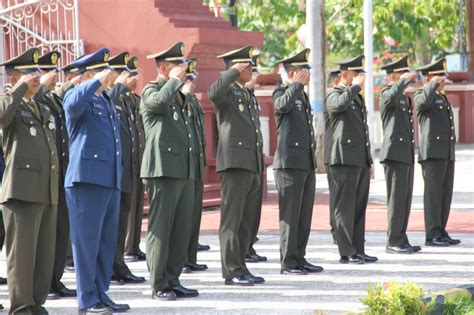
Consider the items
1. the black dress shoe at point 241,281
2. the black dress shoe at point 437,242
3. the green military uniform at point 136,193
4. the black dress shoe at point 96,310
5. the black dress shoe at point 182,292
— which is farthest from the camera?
the black dress shoe at point 437,242

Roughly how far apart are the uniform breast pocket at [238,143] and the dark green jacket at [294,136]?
640 mm

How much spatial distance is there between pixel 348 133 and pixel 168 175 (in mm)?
2738

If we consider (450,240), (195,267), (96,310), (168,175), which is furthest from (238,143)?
(450,240)

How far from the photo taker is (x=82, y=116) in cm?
911

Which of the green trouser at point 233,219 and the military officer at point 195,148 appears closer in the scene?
the military officer at point 195,148

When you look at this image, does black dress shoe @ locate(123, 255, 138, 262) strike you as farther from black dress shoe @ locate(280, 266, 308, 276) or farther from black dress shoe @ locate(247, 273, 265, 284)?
black dress shoe @ locate(247, 273, 265, 284)

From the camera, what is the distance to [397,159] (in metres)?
→ 12.5

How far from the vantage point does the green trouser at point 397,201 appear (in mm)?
12516

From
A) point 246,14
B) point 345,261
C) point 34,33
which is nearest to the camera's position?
point 345,261

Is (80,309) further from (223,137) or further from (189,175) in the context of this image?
(223,137)

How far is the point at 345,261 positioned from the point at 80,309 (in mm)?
3559

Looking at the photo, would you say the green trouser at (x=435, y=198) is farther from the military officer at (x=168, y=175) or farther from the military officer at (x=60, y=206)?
the military officer at (x=60, y=206)

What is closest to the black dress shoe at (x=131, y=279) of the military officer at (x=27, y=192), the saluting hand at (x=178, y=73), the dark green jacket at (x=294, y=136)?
the dark green jacket at (x=294, y=136)

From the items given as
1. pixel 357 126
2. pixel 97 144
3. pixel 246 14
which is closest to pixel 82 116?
pixel 97 144
